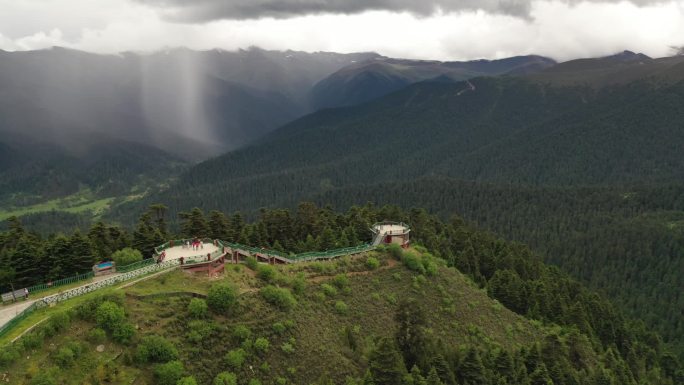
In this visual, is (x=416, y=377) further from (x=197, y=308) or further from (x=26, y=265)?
(x=26, y=265)

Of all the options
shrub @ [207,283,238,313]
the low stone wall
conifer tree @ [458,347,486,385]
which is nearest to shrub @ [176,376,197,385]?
shrub @ [207,283,238,313]

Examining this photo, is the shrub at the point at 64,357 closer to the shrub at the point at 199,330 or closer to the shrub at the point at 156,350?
the shrub at the point at 156,350

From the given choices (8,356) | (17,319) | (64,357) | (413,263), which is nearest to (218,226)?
(413,263)

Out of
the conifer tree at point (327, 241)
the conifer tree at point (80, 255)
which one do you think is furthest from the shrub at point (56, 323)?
the conifer tree at point (327, 241)

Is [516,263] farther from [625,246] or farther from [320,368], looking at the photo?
[625,246]

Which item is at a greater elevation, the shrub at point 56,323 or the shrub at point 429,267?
the shrub at point 56,323
